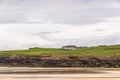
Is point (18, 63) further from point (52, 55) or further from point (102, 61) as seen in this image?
point (102, 61)

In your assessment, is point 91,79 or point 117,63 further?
point 117,63

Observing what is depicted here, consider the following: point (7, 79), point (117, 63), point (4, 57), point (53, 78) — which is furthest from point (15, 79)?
point (4, 57)

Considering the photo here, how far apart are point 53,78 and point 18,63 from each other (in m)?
70.0

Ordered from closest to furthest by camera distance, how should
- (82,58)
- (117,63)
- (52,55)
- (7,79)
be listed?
(7,79)
(117,63)
(82,58)
(52,55)

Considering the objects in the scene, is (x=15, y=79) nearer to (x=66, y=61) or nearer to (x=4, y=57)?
(x=66, y=61)

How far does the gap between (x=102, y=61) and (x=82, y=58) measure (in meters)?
7.28

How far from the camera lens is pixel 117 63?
119 meters

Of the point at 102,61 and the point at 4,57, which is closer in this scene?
the point at 102,61

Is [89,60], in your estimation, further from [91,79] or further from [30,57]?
[91,79]

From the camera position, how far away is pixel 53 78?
64562 mm

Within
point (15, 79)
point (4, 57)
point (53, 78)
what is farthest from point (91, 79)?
point (4, 57)

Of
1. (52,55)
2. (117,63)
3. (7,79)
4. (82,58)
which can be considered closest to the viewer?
(7,79)

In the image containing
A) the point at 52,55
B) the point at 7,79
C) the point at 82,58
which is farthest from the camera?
the point at 52,55

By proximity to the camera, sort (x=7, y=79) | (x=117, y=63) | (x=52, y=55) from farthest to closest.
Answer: (x=52, y=55) < (x=117, y=63) < (x=7, y=79)
